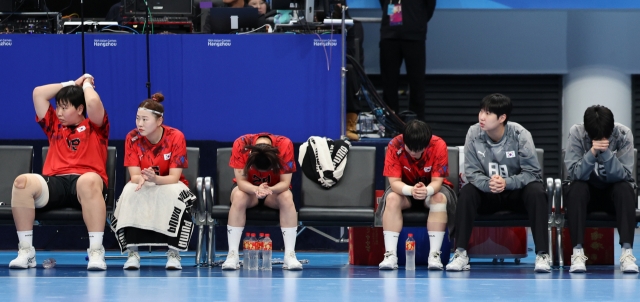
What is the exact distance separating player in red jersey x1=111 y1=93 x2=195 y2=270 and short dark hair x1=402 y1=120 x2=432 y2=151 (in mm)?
1485

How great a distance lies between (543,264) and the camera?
240 inches

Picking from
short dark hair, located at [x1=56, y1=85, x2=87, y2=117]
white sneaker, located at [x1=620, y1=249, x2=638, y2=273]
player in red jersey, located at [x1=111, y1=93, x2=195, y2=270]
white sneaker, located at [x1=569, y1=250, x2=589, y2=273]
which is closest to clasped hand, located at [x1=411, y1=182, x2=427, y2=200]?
white sneaker, located at [x1=569, y1=250, x2=589, y2=273]

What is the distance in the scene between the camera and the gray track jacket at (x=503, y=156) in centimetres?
643

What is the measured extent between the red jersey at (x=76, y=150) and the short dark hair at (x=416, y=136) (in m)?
2.09

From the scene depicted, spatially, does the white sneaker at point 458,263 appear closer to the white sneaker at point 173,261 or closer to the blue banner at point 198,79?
the white sneaker at point 173,261

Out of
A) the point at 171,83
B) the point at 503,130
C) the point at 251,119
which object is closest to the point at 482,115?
the point at 503,130

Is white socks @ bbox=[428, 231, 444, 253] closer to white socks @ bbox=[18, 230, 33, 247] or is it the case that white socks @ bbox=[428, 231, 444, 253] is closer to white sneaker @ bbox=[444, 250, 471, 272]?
white sneaker @ bbox=[444, 250, 471, 272]

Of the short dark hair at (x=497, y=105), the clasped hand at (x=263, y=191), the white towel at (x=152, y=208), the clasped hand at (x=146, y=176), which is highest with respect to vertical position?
the short dark hair at (x=497, y=105)

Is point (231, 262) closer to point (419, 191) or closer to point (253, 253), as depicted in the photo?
point (253, 253)

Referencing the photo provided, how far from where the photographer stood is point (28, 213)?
6.22 m

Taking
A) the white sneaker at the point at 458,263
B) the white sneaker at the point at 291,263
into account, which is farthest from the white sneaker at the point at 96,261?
the white sneaker at the point at 458,263

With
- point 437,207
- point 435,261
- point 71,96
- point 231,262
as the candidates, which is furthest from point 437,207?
point 71,96

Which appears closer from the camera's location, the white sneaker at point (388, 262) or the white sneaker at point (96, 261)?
the white sneaker at point (96, 261)

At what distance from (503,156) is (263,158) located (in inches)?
63.7
